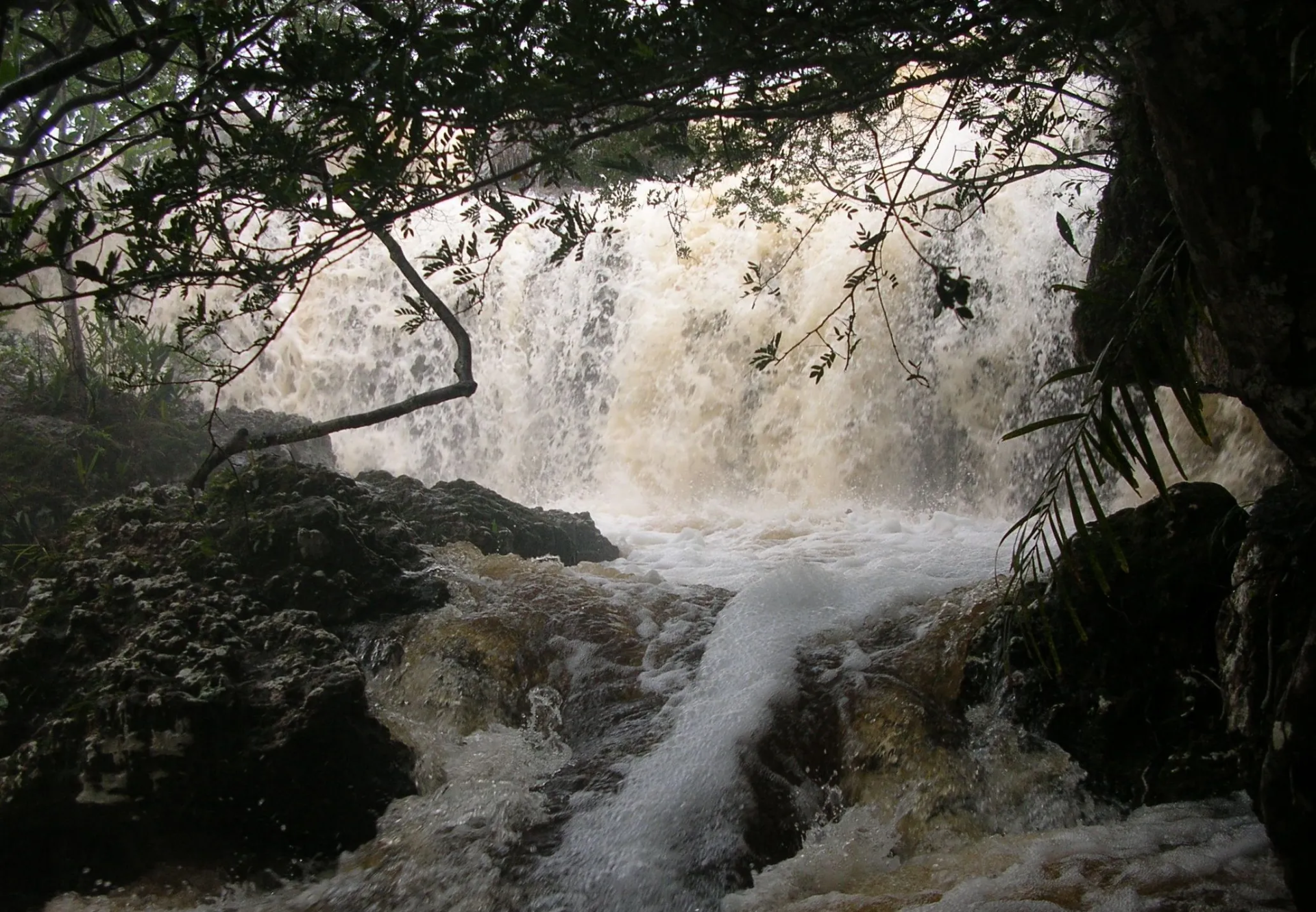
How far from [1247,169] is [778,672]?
9.11 feet

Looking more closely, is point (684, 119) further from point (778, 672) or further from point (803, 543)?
point (803, 543)

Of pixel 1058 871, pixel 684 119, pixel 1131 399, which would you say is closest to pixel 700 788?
pixel 1058 871

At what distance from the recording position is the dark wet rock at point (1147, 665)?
308 centimetres

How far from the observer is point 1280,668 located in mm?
2461

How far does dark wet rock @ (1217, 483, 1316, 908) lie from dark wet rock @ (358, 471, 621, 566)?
13.8 feet

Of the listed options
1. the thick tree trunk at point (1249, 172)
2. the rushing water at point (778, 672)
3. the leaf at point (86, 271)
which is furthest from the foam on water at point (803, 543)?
the leaf at point (86, 271)

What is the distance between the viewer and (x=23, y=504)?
6.26 metres

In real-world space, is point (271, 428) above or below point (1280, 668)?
above

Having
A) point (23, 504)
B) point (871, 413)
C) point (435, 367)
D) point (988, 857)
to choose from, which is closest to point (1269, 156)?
point (988, 857)

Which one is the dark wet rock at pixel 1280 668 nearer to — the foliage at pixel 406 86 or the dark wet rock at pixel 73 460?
the foliage at pixel 406 86

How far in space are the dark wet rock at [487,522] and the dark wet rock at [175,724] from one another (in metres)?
1.72

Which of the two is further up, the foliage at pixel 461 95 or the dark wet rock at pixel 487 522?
the foliage at pixel 461 95

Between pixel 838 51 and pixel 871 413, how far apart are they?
738 centimetres

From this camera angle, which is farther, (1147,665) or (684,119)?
(1147,665)
